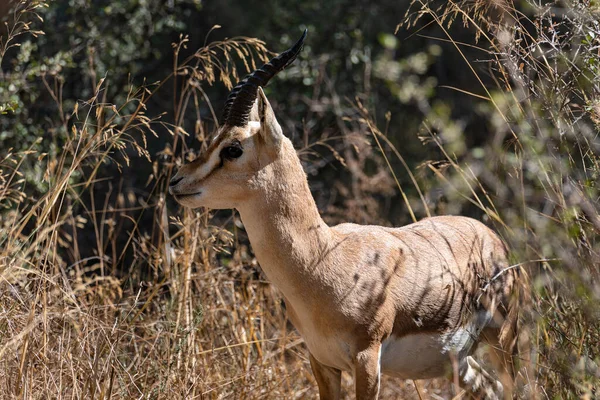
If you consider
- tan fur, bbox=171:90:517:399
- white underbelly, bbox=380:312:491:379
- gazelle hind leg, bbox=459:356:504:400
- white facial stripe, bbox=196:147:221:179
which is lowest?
gazelle hind leg, bbox=459:356:504:400

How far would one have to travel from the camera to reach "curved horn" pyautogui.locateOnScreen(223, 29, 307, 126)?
5.08 metres

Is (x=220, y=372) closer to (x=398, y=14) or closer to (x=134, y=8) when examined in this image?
(x=134, y=8)

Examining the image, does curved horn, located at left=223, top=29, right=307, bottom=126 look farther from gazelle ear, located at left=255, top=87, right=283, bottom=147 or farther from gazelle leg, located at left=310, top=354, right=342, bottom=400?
gazelle leg, located at left=310, top=354, right=342, bottom=400

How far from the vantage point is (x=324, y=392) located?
546cm

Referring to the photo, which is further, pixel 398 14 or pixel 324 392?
pixel 398 14

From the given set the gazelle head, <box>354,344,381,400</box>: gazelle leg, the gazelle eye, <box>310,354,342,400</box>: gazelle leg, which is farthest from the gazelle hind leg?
the gazelle eye

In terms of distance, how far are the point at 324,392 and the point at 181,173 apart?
1.56 meters

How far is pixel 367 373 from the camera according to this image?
195 inches

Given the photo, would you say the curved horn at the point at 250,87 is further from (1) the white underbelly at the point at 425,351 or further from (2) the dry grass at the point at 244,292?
(1) the white underbelly at the point at 425,351

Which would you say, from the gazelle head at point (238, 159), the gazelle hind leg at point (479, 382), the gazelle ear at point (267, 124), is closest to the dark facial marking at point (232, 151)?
the gazelle head at point (238, 159)

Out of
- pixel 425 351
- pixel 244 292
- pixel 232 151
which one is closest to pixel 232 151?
pixel 232 151

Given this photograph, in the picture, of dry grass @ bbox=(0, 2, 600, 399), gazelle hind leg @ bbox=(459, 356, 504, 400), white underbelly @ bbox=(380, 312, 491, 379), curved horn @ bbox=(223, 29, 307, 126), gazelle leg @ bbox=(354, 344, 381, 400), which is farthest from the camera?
gazelle hind leg @ bbox=(459, 356, 504, 400)

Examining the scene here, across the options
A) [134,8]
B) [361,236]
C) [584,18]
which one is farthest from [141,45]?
[584,18]

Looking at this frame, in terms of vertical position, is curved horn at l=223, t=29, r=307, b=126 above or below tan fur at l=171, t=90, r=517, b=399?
above
